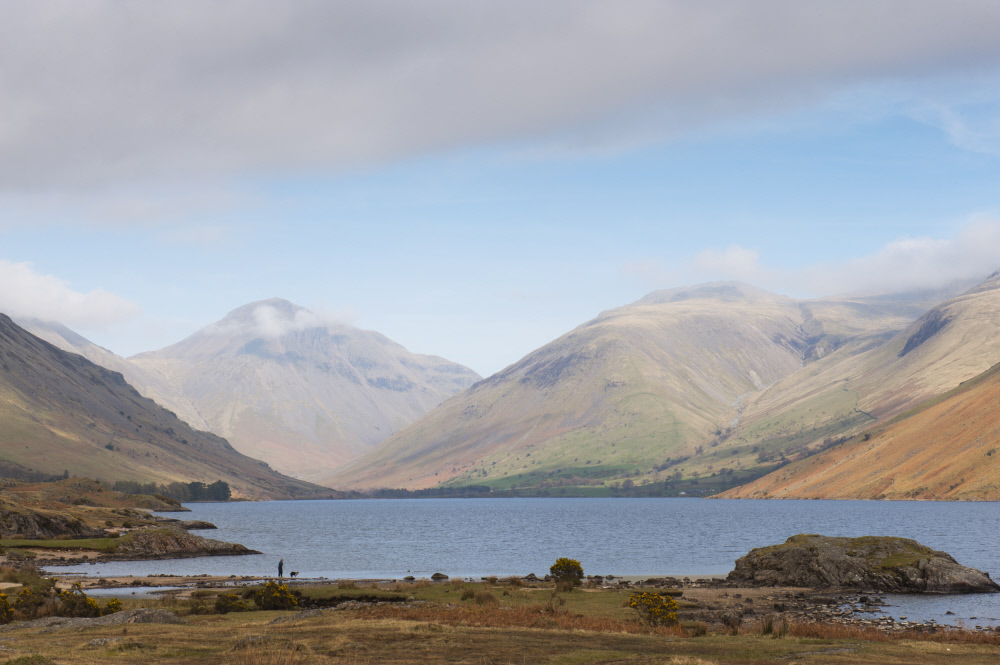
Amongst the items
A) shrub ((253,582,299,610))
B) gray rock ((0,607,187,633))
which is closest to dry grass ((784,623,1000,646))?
shrub ((253,582,299,610))

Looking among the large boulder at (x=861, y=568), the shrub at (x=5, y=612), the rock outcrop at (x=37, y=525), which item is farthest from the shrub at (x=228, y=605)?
the rock outcrop at (x=37, y=525)

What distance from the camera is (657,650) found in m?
35.5

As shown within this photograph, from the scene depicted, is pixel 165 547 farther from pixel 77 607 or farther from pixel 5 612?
pixel 5 612

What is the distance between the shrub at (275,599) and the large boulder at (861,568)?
46.1 m

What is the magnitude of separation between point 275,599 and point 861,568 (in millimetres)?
54024

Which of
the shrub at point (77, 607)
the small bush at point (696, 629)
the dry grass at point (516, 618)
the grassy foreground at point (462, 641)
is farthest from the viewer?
the shrub at point (77, 607)

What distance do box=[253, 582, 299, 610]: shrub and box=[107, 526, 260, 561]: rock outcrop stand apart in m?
61.5

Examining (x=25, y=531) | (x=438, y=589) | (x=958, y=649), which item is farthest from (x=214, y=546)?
(x=958, y=649)

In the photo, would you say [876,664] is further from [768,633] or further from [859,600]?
[859,600]

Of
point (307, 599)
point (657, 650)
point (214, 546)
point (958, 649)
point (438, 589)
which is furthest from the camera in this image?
point (214, 546)

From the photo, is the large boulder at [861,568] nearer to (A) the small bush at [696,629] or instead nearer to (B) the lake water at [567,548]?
(B) the lake water at [567,548]

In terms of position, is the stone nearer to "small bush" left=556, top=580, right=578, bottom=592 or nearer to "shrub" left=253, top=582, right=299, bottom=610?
"small bush" left=556, top=580, right=578, bottom=592

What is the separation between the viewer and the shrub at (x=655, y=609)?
4762cm

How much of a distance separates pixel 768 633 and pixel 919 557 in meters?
40.3
